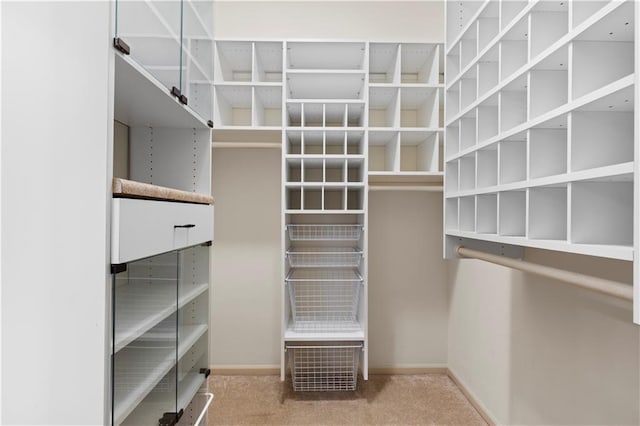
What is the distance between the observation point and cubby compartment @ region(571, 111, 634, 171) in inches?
38.7

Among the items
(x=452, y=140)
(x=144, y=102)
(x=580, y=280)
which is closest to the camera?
(x=580, y=280)

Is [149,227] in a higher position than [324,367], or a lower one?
higher

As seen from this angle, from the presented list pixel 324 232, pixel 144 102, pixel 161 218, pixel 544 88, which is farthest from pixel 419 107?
pixel 161 218

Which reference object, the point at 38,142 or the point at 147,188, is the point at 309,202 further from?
the point at 38,142

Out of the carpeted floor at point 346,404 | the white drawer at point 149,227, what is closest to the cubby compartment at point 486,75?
the white drawer at point 149,227

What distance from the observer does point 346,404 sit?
7.82 feet

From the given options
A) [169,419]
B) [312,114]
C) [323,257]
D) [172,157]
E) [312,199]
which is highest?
Result: [312,114]

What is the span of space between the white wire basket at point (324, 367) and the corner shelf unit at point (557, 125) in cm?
133

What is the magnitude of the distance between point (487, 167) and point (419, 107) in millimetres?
1315

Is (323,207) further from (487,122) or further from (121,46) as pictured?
(121,46)

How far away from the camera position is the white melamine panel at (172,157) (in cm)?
174

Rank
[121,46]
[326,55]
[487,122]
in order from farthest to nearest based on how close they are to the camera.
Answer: [326,55]
[487,122]
[121,46]

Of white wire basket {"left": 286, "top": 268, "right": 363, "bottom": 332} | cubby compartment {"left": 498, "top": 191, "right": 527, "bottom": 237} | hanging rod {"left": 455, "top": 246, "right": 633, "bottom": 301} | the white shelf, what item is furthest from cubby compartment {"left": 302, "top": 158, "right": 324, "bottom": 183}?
cubby compartment {"left": 498, "top": 191, "right": 527, "bottom": 237}

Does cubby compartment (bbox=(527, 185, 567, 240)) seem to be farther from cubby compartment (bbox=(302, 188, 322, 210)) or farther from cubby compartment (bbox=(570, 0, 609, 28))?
cubby compartment (bbox=(302, 188, 322, 210))
